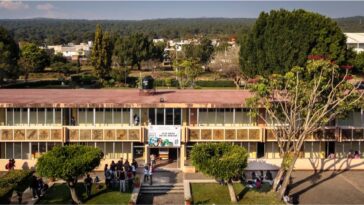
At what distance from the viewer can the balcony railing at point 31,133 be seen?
109ft

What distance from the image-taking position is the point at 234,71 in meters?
93.0

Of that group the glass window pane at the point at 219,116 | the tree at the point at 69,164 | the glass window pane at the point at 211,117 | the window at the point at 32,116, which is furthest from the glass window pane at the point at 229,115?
the window at the point at 32,116

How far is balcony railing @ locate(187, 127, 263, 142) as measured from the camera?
33.4 metres

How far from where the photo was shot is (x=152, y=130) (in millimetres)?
33469

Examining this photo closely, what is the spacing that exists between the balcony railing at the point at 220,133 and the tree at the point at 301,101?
2030 millimetres

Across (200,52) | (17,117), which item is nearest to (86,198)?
(17,117)

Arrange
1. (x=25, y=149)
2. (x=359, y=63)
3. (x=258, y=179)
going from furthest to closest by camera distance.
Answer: (x=359, y=63) < (x=25, y=149) < (x=258, y=179)

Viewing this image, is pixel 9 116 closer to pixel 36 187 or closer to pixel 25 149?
pixel 25 149

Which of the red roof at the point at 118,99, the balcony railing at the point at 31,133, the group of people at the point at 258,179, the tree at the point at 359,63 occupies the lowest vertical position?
the group of people at the point at 258,179

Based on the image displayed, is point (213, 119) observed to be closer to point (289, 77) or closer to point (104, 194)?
point (289, 77)

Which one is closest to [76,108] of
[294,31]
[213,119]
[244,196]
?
[213,119]

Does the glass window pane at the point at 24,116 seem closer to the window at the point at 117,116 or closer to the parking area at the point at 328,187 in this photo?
the window at the point at 117,116

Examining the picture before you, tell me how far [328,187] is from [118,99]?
14.4 metres

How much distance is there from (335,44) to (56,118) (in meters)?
41.0
